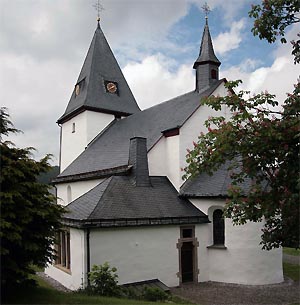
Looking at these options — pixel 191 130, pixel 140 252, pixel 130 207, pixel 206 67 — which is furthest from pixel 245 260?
pixel 206 67

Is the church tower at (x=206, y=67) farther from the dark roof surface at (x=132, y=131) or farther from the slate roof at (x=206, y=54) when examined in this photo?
the dark roof surface at (x=132, y=131)

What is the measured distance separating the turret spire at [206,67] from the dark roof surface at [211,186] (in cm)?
583

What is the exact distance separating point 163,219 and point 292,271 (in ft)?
24.3

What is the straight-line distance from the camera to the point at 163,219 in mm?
14156

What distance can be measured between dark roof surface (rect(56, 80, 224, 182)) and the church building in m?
0.09

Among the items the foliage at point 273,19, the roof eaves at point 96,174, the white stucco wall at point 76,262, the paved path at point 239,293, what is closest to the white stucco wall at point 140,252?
the white stucco wall at point 76,262

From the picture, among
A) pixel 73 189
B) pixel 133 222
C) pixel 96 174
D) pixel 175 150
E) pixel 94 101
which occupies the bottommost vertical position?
pixel 133 222

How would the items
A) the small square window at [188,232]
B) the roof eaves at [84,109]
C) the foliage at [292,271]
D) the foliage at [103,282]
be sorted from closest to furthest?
the foliage at [103,282] < the small square window at [188,232] < the foliage at [292,271] < the roof eaves at [84,109]

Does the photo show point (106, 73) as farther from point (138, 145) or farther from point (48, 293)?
point (48, 293)

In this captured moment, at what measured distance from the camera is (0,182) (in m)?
7.34

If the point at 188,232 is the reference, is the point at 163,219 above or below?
above

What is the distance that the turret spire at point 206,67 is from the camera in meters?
19.9

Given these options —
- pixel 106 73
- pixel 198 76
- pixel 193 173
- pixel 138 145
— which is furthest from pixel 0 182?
pixel 106 73

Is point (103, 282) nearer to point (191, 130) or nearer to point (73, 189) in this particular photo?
point (191, 130)
